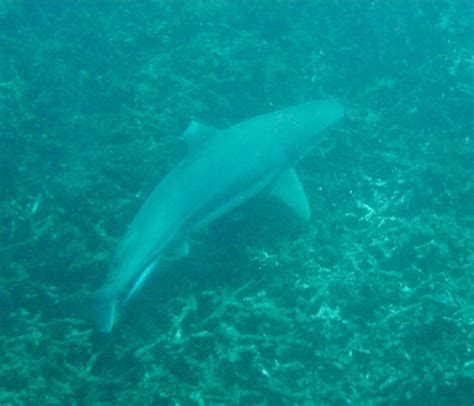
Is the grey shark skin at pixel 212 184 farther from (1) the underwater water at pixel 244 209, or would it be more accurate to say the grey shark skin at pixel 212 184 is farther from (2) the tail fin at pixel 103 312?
(1) the underwater water at pixel 244 209

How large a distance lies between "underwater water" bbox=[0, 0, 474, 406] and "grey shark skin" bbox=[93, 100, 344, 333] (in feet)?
1.34

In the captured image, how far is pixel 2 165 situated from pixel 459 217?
6475mm

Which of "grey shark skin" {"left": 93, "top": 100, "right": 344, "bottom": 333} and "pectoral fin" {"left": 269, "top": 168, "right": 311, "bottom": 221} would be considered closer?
"grey shark skin" {"left": 93, "top": 100, "right": 344, "bottom": 333}

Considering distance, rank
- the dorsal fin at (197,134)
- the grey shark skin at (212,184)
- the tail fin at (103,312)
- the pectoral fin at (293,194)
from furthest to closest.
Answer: the pectoral fin at (293,194), the dorsal fin at (197,134), the grey shark skin at (212,184), the tail fin at (103,312)

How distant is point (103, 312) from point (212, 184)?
191cm

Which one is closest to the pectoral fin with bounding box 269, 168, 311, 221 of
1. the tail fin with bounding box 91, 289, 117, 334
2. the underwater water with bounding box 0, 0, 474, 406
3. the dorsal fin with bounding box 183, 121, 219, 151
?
the underwater water with bounding box 0, 0, 474, 406

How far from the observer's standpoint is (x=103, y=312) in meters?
4.52

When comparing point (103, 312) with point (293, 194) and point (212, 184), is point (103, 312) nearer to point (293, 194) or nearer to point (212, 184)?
point (212, 184)

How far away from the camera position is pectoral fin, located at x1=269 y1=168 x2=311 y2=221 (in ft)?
18.4

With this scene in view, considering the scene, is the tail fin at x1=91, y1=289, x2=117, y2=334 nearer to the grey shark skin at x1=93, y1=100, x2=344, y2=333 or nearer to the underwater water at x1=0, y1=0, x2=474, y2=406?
the grey shark skin at x1=93, y1=100, x2=344, y2=333

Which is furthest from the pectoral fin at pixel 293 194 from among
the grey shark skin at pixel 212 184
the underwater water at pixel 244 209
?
the underwater water at pixel 244 209

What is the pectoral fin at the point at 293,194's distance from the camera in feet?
18.4

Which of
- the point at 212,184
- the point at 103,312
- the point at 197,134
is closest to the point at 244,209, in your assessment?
the point at 212,184

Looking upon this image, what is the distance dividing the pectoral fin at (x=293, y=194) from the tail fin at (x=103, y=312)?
249cm
